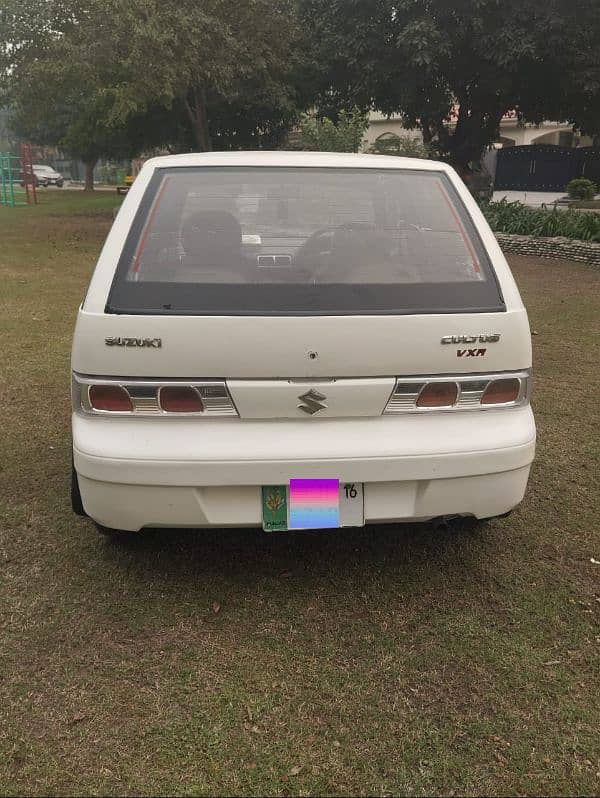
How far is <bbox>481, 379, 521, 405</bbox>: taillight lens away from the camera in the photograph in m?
2.50

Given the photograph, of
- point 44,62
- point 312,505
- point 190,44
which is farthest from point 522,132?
point 312,505

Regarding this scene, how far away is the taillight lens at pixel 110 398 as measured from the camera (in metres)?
2.37

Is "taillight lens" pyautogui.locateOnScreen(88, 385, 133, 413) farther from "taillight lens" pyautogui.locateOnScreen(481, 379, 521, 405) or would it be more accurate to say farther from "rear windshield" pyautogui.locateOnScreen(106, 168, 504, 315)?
"taillight lens" pyautogui.locateOnScreen(481, 379, 521, 405)

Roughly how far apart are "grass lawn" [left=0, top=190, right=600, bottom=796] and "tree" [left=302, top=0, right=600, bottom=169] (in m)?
16.2

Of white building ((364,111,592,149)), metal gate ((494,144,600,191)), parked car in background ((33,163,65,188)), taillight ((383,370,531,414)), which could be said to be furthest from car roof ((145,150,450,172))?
parked car in background ((33,163,65,188))

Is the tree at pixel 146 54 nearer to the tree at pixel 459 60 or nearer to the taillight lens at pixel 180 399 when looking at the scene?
the tree at pixel 459 60

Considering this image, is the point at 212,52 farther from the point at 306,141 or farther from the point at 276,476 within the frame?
the point at 276,476

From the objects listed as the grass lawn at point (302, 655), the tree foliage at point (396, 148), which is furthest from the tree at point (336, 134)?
the grass lawn at point (302, 655)

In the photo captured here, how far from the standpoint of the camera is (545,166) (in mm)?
26469

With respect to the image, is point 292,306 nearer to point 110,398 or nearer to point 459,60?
point 110,398

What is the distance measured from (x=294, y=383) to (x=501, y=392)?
2.51 feet

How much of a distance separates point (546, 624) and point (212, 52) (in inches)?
585

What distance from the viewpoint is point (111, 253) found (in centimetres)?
252

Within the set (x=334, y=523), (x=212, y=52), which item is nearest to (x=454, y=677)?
(x=334, y=523)
